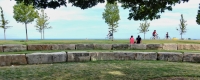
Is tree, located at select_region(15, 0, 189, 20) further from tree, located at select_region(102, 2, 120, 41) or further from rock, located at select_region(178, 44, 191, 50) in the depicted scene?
tree, located at select_region(102, 2, 120, 41)

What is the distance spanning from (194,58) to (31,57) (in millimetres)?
8561

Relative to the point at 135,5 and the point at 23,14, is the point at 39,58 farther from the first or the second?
the point at 23,14

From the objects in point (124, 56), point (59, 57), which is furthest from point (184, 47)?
point (59, 57)

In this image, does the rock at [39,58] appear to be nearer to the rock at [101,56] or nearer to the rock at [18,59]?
the rock at [18,59]

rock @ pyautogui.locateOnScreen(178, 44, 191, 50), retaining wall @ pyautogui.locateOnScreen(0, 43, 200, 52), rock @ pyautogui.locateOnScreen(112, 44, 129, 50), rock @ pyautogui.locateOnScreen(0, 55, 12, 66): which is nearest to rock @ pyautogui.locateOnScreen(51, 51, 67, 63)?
rock @ pyautogui.locateOnScreen(0, 55, 12, 66)

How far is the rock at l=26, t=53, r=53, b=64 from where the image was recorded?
1079cm

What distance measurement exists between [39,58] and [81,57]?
2.11 m

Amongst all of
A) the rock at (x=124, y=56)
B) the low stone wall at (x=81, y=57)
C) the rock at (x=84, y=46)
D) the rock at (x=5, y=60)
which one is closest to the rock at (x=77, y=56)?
the low stone wall at (x=81, y=57)

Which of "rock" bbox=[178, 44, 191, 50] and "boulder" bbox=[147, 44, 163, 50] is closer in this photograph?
"boulder" bbox=[147, 44, 163, 50]

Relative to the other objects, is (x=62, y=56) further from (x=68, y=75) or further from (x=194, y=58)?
(x=194, y=58)

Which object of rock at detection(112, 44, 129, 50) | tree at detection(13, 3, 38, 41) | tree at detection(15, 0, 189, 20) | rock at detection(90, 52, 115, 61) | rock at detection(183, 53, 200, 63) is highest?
tree at detection(13, 3, 38, 41)

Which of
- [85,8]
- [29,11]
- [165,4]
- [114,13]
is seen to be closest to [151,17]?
[165,4]

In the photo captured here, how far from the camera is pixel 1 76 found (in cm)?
786

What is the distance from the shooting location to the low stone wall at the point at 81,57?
10688 mm
